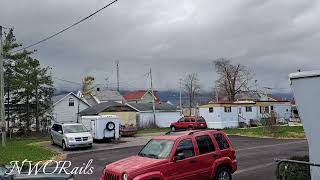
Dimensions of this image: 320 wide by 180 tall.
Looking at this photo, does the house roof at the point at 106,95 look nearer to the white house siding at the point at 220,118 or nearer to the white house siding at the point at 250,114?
the white house siding at the point at 220,118

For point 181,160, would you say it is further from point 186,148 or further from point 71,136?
point 71,136

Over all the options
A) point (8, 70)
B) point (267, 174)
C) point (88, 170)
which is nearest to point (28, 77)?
point (8, 70)

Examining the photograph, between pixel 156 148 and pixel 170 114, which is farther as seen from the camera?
pixel 170 114

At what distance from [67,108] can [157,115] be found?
13.0 meters

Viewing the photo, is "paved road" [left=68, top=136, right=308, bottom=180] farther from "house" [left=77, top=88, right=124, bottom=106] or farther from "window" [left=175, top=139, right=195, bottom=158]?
"house" [left=77, top=88, right=124, bottom=106]

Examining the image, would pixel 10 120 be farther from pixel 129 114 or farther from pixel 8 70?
pixel 129 114

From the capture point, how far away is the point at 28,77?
4712 centimetres

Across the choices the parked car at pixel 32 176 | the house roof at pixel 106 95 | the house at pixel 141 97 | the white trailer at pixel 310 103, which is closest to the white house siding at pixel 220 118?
the house roof at pixel 106 95

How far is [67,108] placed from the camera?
62156 mm

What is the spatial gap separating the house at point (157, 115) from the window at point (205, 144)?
4499 centimetres

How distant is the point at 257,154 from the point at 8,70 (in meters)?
32.6

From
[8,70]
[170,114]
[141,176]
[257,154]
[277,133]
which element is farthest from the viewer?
[170,114]

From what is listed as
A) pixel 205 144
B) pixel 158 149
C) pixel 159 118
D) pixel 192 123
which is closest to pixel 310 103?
pixel 205 144

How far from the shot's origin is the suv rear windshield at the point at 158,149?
38.2 feet
